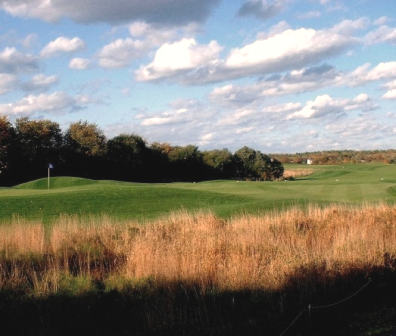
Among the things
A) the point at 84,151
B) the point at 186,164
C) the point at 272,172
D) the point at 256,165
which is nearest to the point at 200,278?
the point at 84,151

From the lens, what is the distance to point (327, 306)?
8125 millimetres

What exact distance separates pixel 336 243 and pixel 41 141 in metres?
47.4

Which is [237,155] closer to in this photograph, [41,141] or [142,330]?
[41,141]

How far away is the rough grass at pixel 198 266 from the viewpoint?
27.1 feet

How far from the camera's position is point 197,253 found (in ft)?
34.4

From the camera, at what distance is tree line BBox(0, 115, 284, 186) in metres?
53.2

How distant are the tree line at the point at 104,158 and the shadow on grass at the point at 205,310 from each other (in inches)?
1780

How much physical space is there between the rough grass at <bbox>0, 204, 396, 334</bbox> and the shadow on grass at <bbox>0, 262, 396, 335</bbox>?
0.10 ft

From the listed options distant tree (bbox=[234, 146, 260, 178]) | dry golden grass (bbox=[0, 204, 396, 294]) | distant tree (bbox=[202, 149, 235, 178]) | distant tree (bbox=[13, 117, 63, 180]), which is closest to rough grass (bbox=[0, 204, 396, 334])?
dry golden grass (bbox=[0, 204, 396, 294])

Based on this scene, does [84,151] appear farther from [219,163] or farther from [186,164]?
[219,163]

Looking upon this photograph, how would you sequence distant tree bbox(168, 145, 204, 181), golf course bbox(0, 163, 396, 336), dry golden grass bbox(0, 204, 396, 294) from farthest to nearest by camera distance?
distant tree bbox(168, 145, 204, 181), dry golden grass bbox(0, 204, 396, 294), golf course bbox(0, 163, 396, 336)

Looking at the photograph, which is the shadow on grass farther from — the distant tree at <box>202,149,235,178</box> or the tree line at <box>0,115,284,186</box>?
the distant tree at <box>202,149,235,178</box>

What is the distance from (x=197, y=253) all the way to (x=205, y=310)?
265 centimetres

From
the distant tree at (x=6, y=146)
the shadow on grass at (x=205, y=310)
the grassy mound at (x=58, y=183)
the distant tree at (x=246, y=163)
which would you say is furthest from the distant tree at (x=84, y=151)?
the shadow on grass at (x=205, y=310)
